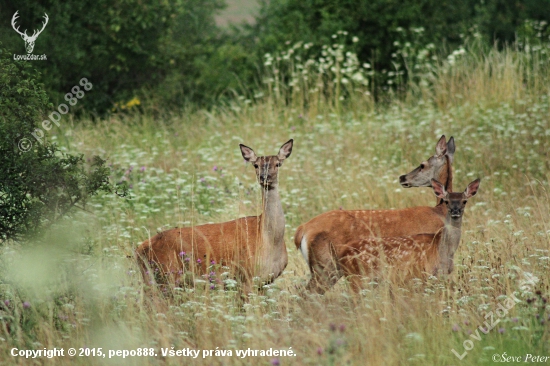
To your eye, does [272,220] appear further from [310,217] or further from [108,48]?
[108,48]

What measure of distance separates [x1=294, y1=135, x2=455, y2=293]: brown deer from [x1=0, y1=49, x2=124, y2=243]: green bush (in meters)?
1.91

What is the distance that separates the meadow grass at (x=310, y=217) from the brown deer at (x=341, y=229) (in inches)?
8.0

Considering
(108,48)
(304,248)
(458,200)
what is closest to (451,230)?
(458,200)

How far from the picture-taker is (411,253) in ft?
21.1

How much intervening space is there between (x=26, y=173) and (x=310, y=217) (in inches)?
151

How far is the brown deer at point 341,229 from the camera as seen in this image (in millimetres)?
6945

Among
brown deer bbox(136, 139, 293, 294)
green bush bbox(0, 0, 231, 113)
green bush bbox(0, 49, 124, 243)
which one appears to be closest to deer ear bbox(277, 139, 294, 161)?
brown deer bbox(136, 139, 293, 294)

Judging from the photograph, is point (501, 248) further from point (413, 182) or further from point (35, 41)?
point (35, 41)

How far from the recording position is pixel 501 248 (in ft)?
21.4

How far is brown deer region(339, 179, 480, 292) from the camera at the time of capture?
250 inches

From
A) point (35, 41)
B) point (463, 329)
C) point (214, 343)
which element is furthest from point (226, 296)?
point (35, 41)

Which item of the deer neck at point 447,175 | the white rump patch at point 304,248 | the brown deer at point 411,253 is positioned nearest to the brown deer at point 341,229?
the white rump patch at point 304,248

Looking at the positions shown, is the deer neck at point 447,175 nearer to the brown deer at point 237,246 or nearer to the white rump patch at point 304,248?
the white rump patch at point 304,248

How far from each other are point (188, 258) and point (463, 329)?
7.37 feet
